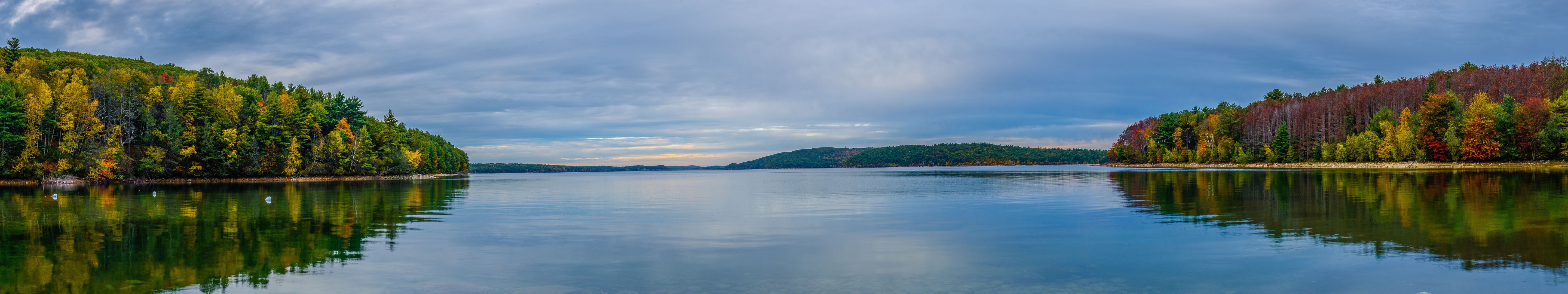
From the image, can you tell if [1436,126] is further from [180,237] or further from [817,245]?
[180,237]

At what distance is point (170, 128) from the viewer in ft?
230

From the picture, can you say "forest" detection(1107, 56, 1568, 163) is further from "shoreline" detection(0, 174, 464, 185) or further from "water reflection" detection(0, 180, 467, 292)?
"shoreline" detection(0, 174, 464, 185)

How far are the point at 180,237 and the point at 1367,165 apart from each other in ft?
371

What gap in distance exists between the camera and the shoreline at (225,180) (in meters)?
61.3

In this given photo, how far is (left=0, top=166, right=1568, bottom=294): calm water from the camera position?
10.1 metres

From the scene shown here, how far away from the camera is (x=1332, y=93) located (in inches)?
5010

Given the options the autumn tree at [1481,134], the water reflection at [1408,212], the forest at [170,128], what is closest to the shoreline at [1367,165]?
the autumn tree at [1481,134]

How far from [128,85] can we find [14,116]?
10.5 m

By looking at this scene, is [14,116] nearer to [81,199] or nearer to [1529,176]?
[81,199]

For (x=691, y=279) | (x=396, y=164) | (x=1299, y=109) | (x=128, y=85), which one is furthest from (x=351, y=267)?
(x=1299, y=109)

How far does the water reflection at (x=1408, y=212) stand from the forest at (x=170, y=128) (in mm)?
80419

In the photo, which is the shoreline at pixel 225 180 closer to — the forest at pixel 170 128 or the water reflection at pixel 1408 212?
the forest at pixel 170 128

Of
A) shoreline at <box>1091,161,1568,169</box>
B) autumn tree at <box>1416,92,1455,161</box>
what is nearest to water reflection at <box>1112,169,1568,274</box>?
shoreline at <box>1091,161,1568,169</box>

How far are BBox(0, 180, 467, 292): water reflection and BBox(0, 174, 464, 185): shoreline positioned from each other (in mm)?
33291
